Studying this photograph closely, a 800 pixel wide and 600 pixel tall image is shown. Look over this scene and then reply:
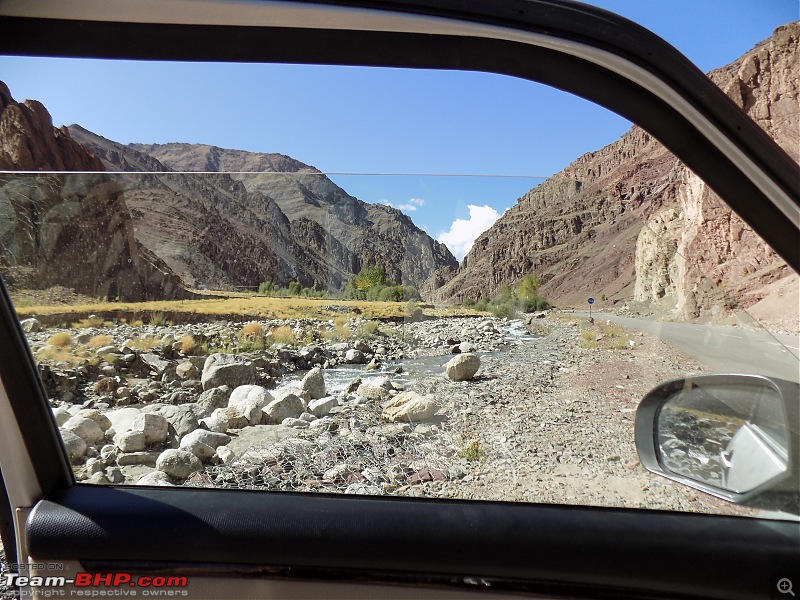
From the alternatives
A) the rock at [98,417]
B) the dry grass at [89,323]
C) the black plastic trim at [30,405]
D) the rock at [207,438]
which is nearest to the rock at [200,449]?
the rock at [207,438]

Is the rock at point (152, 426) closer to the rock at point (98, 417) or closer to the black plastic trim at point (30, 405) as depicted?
the rock at point (98, 417)

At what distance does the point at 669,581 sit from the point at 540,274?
902mm

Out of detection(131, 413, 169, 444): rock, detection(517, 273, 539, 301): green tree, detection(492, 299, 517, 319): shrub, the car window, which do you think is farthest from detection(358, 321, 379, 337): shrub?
detection(131, 413, 169, 444): rock

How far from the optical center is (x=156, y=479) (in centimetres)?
166

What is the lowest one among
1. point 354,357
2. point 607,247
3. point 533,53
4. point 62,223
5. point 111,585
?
point 111,585

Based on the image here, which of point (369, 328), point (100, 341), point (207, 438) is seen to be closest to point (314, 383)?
Answer: point (369, 328)

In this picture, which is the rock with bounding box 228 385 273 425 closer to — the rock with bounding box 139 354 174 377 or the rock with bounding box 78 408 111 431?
the rock with bounding box 139 354 174 377

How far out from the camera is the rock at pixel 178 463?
1.74 metres

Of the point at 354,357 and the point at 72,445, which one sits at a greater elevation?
the point at 354,357

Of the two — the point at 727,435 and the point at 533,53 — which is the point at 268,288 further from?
the point at 727,435

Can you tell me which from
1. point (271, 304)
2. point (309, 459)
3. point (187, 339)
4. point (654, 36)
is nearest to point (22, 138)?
point (187, 339)

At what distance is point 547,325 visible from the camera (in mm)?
1702

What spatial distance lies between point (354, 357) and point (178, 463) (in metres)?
A: 0.72

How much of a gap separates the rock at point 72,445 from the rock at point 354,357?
3.04 feet
